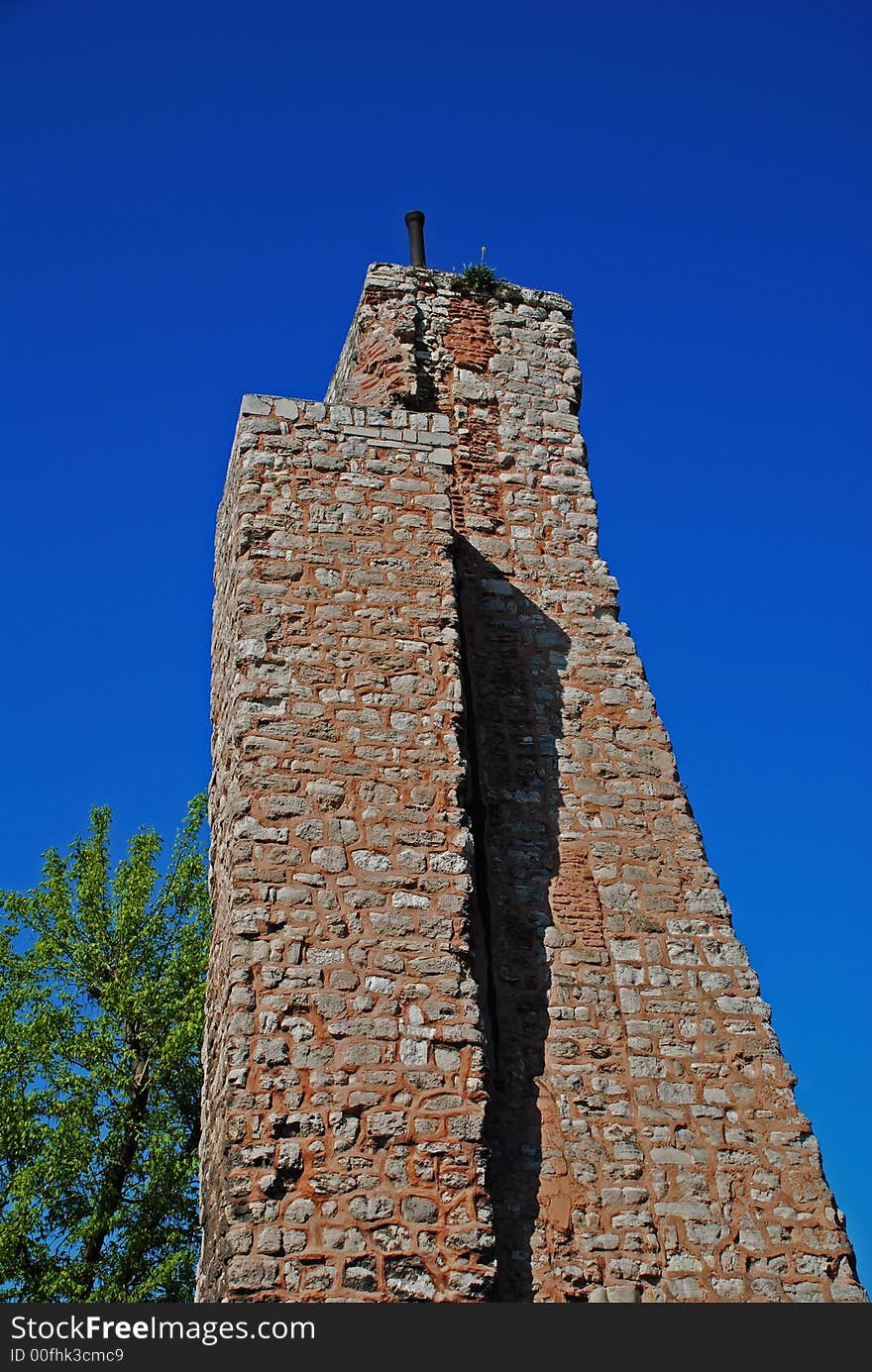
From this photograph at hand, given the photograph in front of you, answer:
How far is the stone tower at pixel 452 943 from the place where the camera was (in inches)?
218

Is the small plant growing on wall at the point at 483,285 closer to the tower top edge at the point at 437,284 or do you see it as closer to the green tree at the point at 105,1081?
the tower top edge at the point at 437,284

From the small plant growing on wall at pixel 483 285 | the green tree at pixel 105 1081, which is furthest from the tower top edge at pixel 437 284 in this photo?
the green tree at pixel 105 1081

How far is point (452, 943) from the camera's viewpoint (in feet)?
20.0

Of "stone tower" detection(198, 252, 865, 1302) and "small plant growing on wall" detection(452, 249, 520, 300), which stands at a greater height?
"small plant growing on wall" detection(452, 249, 520, 300)

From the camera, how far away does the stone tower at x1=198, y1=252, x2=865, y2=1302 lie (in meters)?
5.53

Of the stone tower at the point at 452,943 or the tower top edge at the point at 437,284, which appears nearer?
the stone tower at the point at 452,943

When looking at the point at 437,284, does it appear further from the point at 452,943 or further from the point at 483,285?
the point at 452,943

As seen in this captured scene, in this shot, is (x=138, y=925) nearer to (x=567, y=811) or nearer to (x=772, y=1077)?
(x=567, y=811)

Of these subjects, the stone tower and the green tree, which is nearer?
the stone tower

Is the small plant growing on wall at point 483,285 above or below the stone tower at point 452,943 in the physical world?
above

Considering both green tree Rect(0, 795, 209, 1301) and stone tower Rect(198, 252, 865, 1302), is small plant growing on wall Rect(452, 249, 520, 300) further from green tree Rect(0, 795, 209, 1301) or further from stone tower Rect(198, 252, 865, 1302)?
green tree Rect(0, 795, 209, 1301)

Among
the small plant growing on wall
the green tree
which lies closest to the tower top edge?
the small plant growing on wall

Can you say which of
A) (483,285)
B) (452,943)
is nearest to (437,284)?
(483,285)

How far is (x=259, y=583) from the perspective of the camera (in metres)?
7.02
